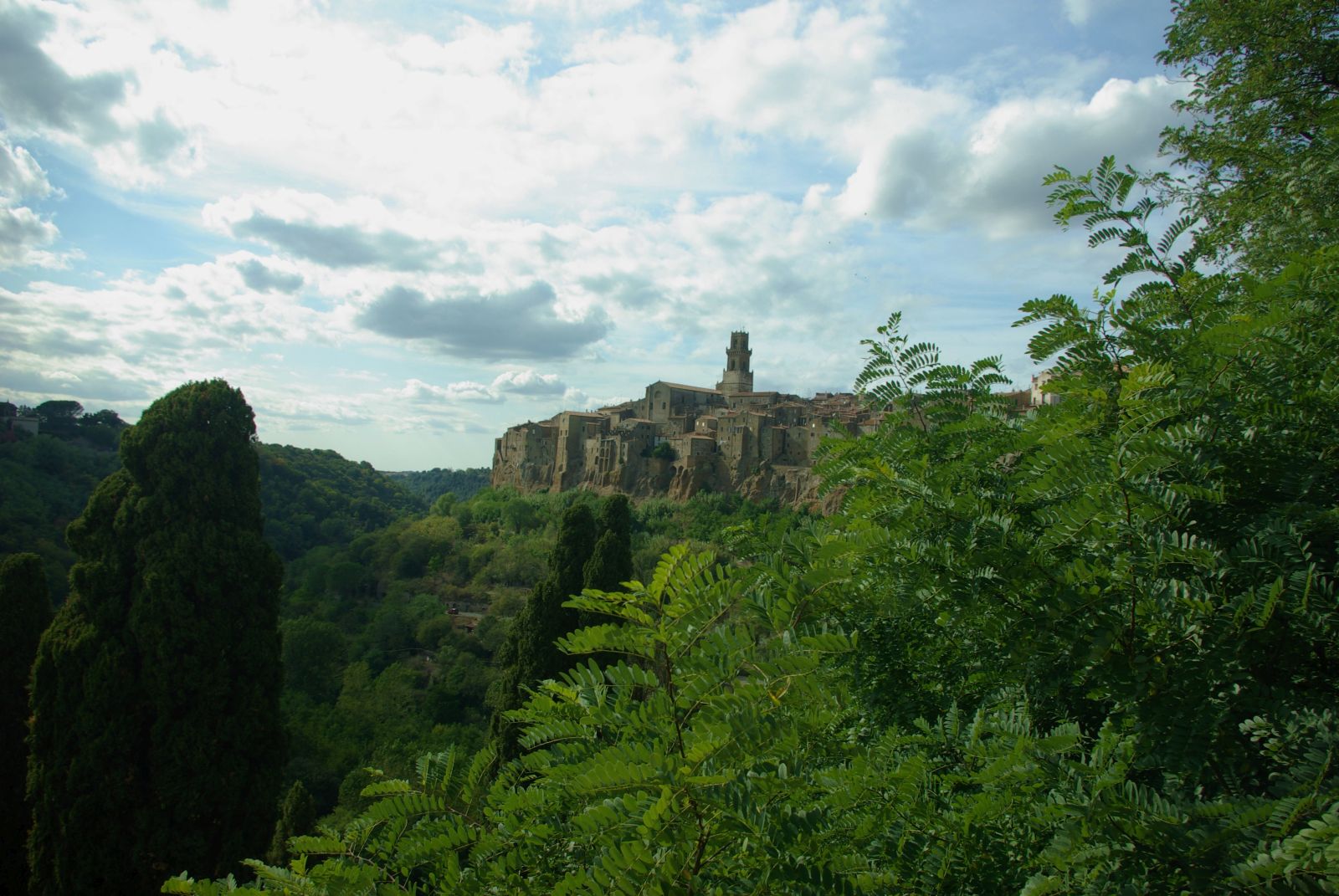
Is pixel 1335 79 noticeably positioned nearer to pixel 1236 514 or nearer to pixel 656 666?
pixel 1236 514

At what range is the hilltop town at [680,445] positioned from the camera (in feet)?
178

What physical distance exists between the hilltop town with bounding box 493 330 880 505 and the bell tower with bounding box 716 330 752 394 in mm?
511

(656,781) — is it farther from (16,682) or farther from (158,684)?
(16,682)

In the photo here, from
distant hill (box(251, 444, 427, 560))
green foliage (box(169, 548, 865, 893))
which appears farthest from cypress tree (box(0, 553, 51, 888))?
distant hill (box(251, 444, 427, 560))

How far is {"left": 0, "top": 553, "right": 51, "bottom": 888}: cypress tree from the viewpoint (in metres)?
10.8

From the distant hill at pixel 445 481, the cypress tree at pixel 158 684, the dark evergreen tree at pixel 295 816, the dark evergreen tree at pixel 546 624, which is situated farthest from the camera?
the distant hill at pixel 445 481

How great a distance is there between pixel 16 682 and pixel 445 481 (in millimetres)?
136520

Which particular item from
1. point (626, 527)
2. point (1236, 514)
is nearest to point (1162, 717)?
point (1236, 514)

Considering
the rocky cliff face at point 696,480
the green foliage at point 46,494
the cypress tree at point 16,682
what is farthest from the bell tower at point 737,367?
the cypress tree at point 16,682

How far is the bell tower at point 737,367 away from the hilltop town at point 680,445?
20.1 inches

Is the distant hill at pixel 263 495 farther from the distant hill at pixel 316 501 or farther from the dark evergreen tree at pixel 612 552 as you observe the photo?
the dark evergreen tree at pixel 612 552

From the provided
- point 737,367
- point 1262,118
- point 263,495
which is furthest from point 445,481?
point 1262,118

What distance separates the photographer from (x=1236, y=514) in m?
2.61

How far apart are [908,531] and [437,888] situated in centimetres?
218
